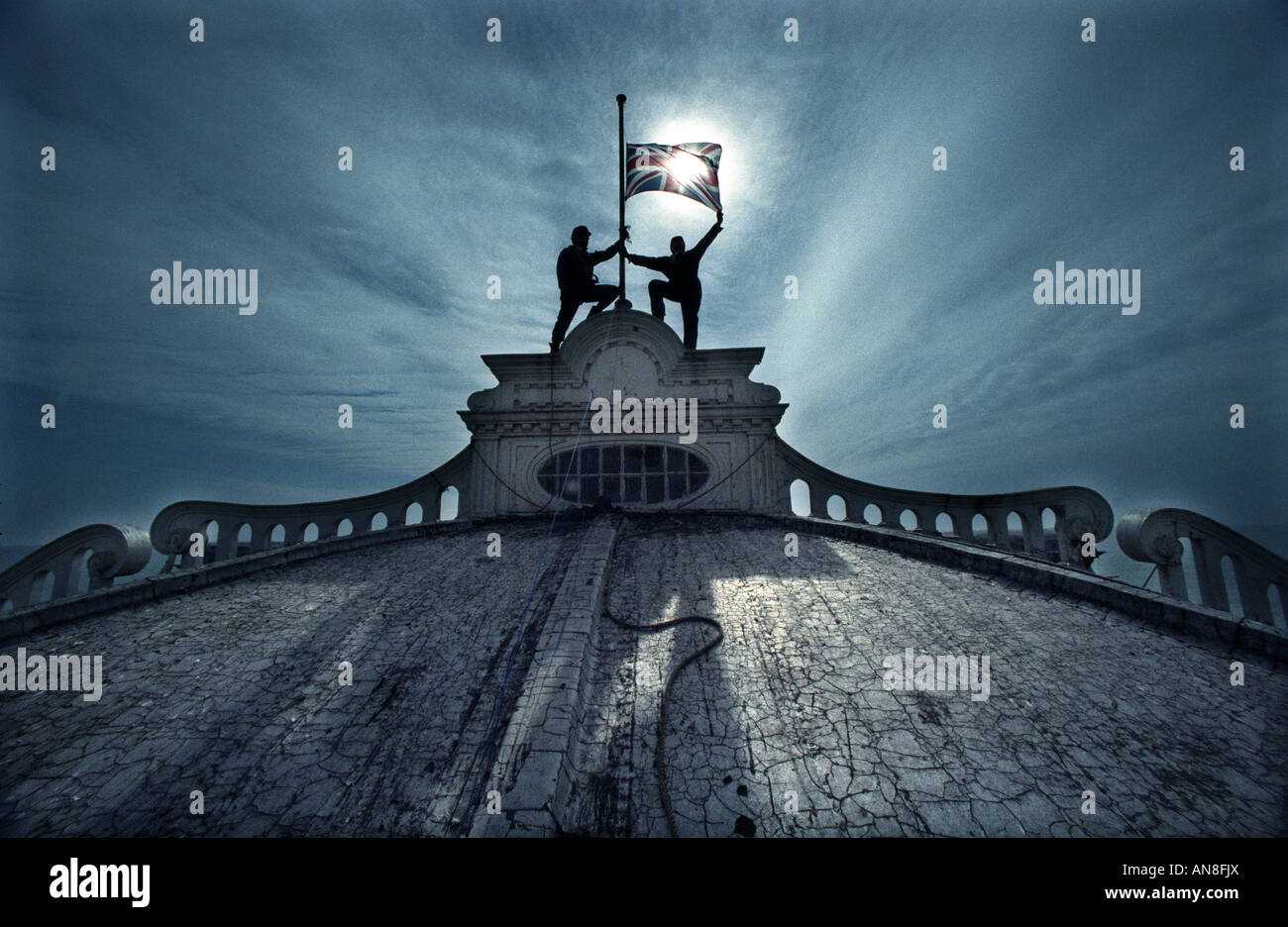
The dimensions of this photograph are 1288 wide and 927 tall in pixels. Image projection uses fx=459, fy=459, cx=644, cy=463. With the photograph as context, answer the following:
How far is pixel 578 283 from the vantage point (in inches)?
461

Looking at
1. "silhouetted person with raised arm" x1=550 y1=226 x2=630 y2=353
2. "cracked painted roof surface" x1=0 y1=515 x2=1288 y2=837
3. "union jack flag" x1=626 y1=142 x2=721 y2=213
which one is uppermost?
"union jack flag" x1=626 y1=142 x2=721 y2=213

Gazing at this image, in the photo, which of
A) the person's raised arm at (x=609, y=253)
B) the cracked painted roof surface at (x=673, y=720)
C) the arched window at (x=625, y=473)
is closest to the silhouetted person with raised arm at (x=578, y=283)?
the person's raised arm at (x=609, y=253)

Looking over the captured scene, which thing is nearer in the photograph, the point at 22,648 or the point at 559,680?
the point at 559,680

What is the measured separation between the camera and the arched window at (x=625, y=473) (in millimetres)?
10523

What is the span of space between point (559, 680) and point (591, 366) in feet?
27.2

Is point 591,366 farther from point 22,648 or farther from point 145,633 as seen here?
point 22,648

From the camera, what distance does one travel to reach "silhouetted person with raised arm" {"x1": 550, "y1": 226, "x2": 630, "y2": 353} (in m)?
11.6

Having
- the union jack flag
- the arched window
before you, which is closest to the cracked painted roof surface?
the arched window

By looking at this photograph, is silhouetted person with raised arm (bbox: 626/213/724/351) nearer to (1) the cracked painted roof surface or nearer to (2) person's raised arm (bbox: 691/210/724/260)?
(2) person's raised arm (bbox: 691/210/724/260)

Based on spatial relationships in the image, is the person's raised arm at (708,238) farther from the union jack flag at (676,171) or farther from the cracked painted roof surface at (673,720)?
the cracked painted roof surface at (673,720)

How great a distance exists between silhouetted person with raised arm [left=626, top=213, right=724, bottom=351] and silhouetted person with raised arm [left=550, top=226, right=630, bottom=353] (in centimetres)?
93

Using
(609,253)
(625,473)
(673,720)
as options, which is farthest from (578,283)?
(673,720)
